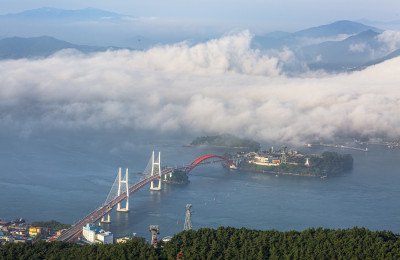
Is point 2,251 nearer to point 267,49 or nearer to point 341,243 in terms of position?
point 341,243

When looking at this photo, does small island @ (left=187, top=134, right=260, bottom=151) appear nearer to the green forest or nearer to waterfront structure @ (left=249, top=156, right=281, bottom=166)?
waterfront structure @ (left=249, top=156, right=281, bottom=166)

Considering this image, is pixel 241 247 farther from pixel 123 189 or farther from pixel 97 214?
pixel 123 189

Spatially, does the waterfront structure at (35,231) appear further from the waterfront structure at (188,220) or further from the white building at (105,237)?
the waterfront structure at (188,220)

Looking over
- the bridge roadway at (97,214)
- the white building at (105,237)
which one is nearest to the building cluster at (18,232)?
the bridge roadway at (97,214)

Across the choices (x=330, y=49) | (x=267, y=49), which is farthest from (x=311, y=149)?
(x=330, y=49)

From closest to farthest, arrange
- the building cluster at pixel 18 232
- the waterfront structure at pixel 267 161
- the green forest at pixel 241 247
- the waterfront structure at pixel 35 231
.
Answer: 1. the green forest at pixel 241 247
2. the building cluster at pixel 18 232
3. the waterfront structure at pixel 35 231
4. the waterfront structure at pixel 267 161

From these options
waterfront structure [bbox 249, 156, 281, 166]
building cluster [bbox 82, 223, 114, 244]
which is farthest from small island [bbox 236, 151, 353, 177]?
building cluster [bbox 82, 223, 114, 244]
